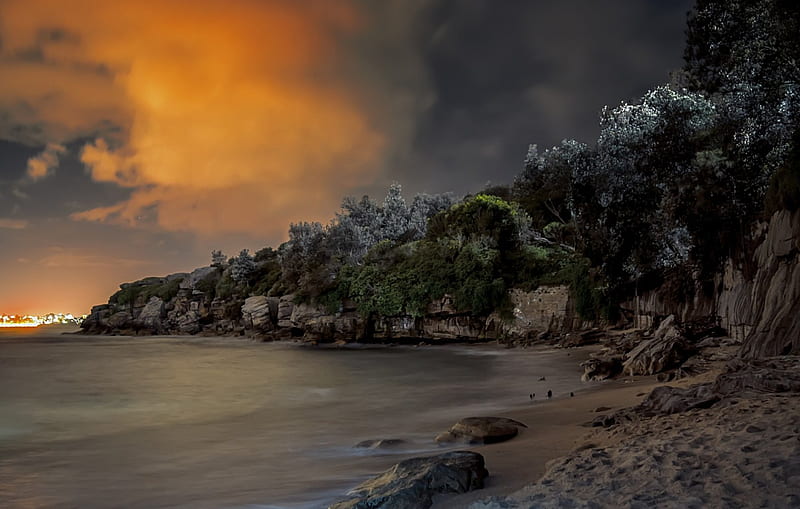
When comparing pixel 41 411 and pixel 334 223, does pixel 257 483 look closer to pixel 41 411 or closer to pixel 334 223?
pixel 41 411

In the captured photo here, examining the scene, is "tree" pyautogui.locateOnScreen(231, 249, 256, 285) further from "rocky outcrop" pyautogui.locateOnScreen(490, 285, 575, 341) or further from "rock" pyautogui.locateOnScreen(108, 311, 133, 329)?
"rocky outcrop" pyautogui.locateOnScreen(490, 285, 575, 341)

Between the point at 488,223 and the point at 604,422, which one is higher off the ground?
the point at 488,223

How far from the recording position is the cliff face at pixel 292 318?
2508 centimetres

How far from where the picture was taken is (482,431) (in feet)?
21.3

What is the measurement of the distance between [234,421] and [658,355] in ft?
27.7

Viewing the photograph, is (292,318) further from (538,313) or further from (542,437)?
(542,437)

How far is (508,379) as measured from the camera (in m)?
14.3

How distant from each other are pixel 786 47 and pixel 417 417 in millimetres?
8800

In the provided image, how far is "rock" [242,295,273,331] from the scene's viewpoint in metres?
37.7

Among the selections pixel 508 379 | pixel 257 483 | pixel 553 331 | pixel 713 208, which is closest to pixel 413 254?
pixel 553 331

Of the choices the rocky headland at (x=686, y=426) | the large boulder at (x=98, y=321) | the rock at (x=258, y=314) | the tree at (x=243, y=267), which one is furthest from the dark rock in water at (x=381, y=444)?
the large boulder at (x=98, y=321)

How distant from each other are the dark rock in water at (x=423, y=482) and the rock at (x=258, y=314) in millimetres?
34264

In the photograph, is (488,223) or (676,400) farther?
(488,223)

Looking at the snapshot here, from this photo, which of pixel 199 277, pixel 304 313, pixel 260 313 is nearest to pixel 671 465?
pixel 304 313
